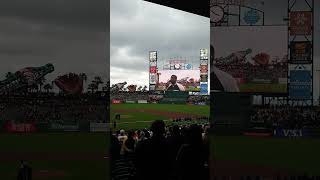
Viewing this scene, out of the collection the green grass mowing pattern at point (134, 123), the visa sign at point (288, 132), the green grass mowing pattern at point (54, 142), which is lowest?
the green grass mowing pattern at point (54, 142)

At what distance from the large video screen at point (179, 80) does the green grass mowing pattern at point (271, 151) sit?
6193cm

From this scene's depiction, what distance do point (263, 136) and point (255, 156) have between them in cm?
550

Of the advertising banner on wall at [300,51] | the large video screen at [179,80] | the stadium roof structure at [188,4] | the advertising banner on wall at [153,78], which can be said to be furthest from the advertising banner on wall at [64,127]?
the advertising banner on wall at [153,78]

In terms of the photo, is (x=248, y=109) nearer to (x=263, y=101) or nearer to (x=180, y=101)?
(x=263, y=101)

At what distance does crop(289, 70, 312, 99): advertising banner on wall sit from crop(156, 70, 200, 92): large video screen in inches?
2620

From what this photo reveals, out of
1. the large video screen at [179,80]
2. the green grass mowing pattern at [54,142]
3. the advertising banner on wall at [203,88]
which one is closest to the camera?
the green grass mowing pattern at [54,142]

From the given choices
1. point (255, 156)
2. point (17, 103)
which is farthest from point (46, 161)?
point (17, 103)

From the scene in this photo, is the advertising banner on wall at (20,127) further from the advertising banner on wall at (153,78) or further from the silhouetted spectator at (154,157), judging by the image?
the advertising banner on wall at (153,78)

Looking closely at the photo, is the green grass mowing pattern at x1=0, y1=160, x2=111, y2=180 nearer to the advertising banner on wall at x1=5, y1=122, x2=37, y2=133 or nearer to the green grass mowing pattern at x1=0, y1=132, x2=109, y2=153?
the green grass mowing pattern at x1=0, y1=132, x2=109, y2=153

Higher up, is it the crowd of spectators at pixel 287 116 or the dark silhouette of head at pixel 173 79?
the dark silhouette of head at pixel 173 79

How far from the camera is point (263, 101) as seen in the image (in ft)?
75.9

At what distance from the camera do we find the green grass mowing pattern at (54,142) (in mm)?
23578

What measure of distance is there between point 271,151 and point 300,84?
3508 mm

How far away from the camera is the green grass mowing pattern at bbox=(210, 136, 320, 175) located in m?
17.7
